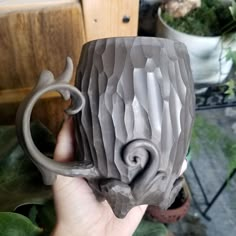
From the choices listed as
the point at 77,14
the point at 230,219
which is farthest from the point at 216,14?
the point at 230,219

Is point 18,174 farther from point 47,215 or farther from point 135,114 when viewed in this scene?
point 135,114

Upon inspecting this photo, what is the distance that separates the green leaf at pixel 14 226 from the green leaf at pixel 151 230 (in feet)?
0.77

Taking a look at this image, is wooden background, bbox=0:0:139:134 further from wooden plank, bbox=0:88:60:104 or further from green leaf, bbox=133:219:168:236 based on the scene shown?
green leaf, bbox=133:219:168:236

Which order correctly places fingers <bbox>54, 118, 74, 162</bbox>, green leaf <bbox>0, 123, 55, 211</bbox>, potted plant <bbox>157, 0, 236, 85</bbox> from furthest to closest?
potted plant <bbox>157, 0, 236, 85</bbox>, green leaf <bbox>0, 123, 55, 211</bbox>, fingers <bbox>54, 118, 74, 162</bbox>

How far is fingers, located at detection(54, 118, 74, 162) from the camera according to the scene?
0.45 metres

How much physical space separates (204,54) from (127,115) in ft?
1.89

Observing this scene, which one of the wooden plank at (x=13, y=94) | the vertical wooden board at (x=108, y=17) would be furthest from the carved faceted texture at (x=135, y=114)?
the wooden plank at (x=13, y=94)

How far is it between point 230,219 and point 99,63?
84 centimetres

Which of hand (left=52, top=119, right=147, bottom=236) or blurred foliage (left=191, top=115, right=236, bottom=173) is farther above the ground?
hand (left=52, top=119, right=147, bottom=236)

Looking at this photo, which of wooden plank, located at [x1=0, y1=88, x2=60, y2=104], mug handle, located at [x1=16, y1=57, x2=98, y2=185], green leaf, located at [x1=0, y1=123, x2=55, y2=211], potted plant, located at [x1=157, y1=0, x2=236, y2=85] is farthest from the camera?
potted plant, located at [x1=157, y1=0, x2=236, y2=85]

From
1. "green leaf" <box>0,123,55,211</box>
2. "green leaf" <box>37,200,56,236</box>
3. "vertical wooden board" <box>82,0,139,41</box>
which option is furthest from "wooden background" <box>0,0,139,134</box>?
"green leaf" <box>37,200,56,236</box>

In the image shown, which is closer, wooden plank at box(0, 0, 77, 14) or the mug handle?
the mug handle

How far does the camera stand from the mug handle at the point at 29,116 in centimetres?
35

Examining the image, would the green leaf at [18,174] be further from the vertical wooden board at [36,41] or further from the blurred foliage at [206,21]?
the blurred foliage at [206,21]
